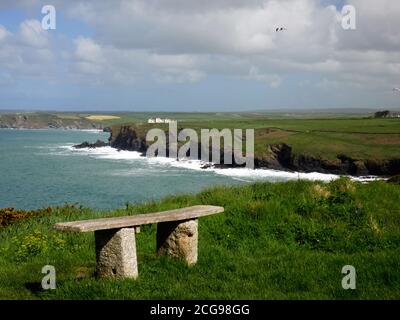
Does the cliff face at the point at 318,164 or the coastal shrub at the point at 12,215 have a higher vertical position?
the coastal shrub at the point at 12,215

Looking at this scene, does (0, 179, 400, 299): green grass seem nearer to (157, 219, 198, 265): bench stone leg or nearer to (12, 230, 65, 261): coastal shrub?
(12, 230, 65, 261): coastal shrub

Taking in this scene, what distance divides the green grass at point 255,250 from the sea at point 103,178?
26.2 m

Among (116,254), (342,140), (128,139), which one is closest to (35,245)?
(116,254)

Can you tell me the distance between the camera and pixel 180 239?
31.9 feet

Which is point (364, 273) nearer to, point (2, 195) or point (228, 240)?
point (228, 240)

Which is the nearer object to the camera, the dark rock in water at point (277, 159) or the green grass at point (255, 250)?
the green grass at point (255, 250)

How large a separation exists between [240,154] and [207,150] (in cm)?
905

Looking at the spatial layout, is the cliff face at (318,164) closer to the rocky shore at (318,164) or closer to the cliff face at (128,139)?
the rocky shore at (318,164)

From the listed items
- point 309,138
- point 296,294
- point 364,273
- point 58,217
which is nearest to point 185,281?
point 296,294

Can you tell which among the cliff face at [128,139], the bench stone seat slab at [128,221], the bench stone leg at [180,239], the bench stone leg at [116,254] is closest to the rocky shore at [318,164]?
the cliff face at [128,139]

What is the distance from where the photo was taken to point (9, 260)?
1152 cm

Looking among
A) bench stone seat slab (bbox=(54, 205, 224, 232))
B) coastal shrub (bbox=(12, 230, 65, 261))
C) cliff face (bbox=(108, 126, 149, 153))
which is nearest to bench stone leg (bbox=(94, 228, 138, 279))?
bench stone seat slab (bbox=(54, 205, 224, 232))

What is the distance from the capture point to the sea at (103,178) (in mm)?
57688
